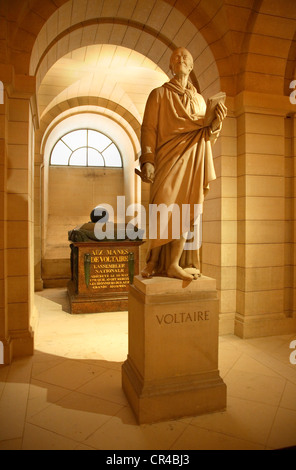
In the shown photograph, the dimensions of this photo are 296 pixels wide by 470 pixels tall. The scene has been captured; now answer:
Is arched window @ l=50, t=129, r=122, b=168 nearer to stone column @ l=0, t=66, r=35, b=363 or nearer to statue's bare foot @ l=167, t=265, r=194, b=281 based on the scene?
stone column @ l=0, t=66, r=35, b=363

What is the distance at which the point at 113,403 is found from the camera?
111 inches

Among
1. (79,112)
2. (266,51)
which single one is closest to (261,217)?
(266,51)

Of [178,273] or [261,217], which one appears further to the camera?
[261,217]

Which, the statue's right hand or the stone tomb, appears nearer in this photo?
the statue's right hand

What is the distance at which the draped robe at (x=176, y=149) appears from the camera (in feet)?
8.98

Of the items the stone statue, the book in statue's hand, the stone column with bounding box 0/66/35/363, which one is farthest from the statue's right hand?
the stone column with bounding box 0/66/35/363

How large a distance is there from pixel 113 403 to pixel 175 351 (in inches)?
30.1

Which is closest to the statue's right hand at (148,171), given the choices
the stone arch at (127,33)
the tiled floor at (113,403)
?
the tiled floor at (113,403)

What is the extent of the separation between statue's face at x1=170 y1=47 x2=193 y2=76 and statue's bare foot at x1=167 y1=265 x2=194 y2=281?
173 centimetres

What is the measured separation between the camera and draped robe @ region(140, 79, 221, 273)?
274cm

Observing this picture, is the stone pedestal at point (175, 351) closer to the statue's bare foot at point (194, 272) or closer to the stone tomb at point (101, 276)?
the statue's bare foot at point (194, 272)

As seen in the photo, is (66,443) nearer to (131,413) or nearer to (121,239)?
(131,413)

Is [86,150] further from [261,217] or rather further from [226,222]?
[261,217]

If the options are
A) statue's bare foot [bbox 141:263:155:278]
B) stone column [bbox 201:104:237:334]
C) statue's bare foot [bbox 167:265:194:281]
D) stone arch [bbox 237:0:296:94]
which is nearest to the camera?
statue's bare foot [bbox 167:265:194:281]
